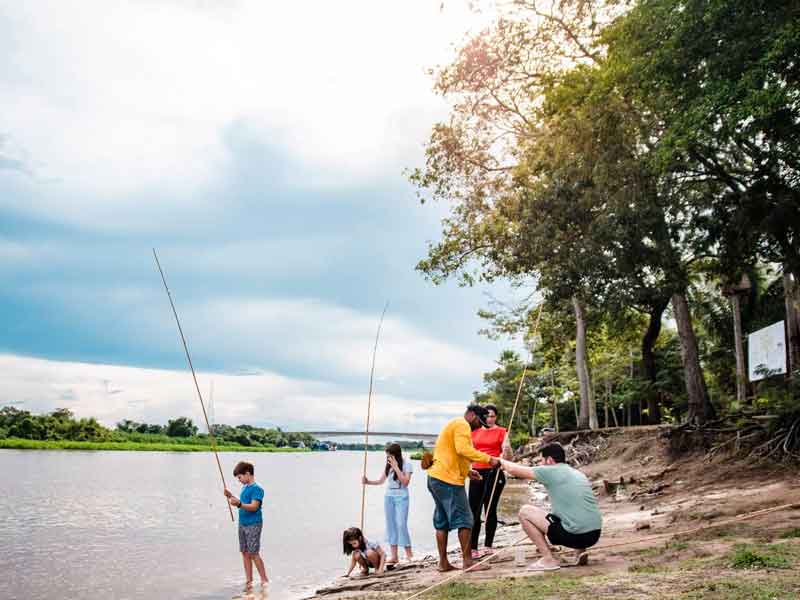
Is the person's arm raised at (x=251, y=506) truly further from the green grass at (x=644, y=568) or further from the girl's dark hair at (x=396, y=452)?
the green grass at (x=644, y=568)

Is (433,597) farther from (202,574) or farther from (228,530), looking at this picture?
(228,530)

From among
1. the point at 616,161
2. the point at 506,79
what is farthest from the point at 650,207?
the point at 506,79

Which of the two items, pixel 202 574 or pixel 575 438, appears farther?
pixel 575 438

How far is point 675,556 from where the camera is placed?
6.59 meters

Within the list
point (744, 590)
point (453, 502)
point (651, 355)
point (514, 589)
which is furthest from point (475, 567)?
point (651, 355)

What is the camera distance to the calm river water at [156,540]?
9.84 metres

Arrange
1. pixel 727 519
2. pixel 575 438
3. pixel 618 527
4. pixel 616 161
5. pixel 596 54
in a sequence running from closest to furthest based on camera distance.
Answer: pixel 727 519
pixel 618 527
pixel 616 161
pixel 596 54
pixel 575 438

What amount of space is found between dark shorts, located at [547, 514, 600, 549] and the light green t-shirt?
36mm

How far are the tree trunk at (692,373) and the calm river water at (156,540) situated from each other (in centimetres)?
783

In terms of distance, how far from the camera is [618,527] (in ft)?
32.7

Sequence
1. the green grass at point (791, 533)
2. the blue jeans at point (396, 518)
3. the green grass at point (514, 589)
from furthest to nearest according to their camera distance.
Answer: the blue jeans at point (396, 518)
the green grass at point (791, 533)
the green grass at point (514, 589)

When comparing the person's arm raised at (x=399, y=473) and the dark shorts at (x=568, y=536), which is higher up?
the person's arm raised at (x=399, y=473)

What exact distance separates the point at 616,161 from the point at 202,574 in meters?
11.6

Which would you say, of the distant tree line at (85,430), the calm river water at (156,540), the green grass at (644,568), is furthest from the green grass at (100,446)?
the green grass at (644,568)
